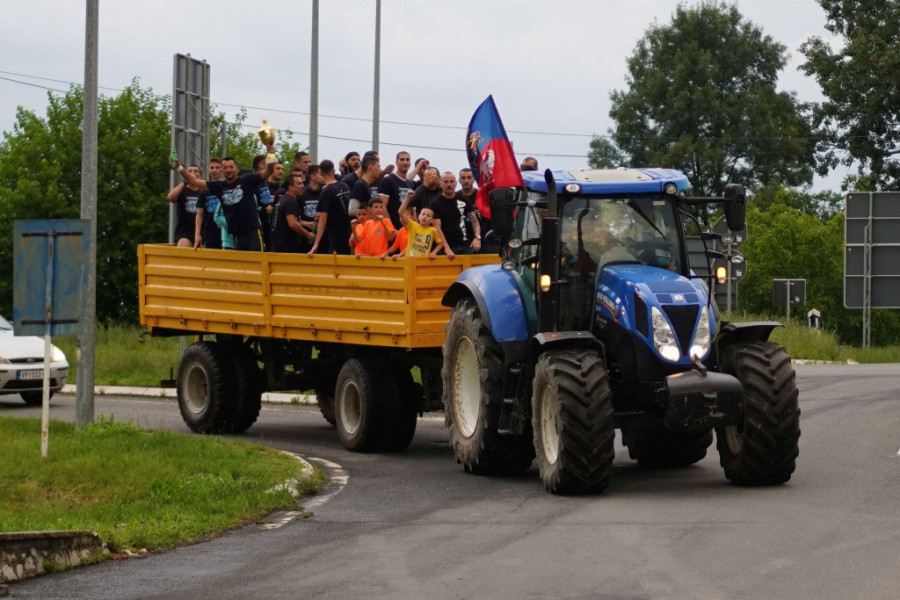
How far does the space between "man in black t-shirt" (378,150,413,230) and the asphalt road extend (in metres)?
3.78

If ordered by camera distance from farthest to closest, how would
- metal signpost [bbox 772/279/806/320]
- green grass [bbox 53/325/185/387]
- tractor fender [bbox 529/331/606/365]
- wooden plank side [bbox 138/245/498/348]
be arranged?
metal signpost [bbox 772/279/806/320]
green grass [bbox 53/325/185/387]
wooden plank side [bbox 138/245/498/348]
tractor fender [bbox 529/331/606/365]

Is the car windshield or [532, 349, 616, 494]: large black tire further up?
the car windshield

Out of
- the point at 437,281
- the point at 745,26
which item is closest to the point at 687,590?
the point at 437,281

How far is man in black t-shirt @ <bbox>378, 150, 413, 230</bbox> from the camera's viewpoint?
19.2 metres

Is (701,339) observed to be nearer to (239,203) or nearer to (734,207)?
(734,207)

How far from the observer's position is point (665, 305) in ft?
45.0

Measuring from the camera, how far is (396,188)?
19.2m

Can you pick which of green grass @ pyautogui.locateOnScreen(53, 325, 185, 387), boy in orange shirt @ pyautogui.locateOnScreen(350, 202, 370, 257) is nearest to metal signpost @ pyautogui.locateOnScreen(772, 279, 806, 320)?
green grass @ pyautogui.locateOnScreen(53, 325, 185, 387)

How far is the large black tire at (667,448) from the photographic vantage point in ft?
51.5

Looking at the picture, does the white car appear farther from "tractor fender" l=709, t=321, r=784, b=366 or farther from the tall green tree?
the tall green tree

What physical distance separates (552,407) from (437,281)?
3.52 m

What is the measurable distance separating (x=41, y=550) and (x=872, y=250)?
2875 centimetres

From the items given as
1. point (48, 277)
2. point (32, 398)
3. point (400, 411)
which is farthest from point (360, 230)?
point (32, 398)

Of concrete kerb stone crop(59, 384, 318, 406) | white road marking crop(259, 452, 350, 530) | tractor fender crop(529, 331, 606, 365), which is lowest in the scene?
white road marking crop(259, 452, 350, 530)
